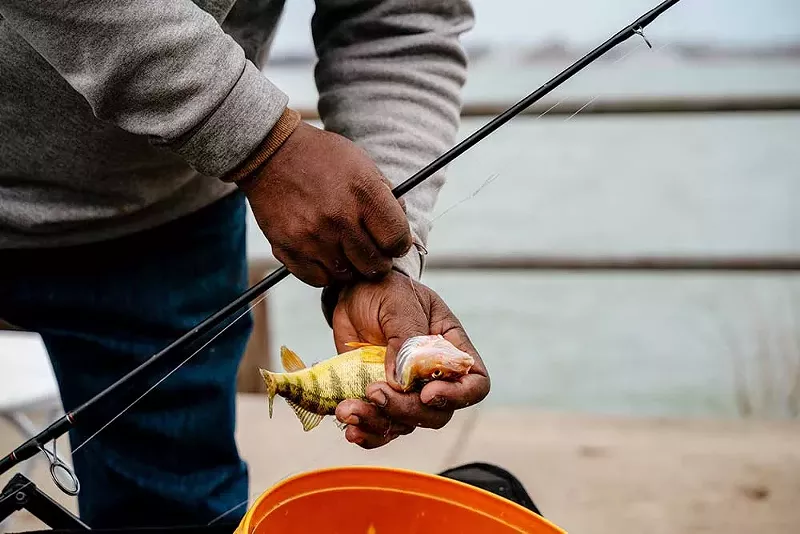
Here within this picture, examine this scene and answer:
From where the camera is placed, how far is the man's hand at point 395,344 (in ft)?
2.29

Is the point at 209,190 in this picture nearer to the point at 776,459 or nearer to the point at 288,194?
the point at 288,194

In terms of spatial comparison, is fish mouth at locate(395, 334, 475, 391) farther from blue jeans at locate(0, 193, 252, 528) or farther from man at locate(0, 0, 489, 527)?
blue jeans at locate(0, 193, 252, 528)

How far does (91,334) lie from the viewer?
111cm

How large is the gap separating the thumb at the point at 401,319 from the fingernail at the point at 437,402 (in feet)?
0.19

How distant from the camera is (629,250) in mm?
4812

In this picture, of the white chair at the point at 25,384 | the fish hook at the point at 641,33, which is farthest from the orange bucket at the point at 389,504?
the white chair at the point at 25,384

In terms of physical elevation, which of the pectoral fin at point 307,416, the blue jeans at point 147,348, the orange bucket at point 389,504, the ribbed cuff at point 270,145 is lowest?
the blue jeans at point 147,348

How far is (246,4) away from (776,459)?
5.64 ft

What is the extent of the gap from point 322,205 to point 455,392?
0.19 metres

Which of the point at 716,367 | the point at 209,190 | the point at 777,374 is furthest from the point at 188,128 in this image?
the point at 716,367

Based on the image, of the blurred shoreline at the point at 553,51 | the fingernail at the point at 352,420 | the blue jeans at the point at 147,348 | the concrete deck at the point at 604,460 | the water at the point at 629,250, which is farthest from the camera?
the water at the point at 629,250

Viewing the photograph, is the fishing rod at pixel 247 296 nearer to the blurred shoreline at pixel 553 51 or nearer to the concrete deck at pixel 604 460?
the blurred shoreline at pixel 553 51

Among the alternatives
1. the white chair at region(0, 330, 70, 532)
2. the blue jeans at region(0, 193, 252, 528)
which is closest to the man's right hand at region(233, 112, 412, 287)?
the blue jeans at region(0, 193, 252, 528)

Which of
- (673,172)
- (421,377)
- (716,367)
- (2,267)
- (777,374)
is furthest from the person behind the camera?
(673,172)
